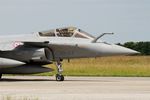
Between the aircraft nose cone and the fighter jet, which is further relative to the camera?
the fighter jet

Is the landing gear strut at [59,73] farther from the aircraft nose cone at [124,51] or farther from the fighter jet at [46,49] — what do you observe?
the aircraft nose cone at [124,51]

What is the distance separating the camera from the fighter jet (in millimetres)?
25609

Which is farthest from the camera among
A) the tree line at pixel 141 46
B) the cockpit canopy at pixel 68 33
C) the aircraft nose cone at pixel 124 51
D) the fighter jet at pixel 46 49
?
the tree line at pixel 141 46

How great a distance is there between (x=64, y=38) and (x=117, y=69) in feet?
39.1

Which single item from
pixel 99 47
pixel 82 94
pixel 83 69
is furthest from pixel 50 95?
pixel 83 69

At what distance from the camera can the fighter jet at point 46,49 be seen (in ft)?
84.0

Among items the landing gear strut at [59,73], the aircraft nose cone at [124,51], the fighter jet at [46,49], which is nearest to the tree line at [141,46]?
the fighter jet at [46,49]

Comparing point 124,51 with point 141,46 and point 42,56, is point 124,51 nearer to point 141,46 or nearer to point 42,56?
point 42,56

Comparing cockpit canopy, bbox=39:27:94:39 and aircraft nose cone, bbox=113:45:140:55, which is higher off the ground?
cockpit canopy, bbox=39:27:94:39

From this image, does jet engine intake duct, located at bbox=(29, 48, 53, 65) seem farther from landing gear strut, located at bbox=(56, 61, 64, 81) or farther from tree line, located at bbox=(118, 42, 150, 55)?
tree line, located at bbox=(118, 42, 150, 55)

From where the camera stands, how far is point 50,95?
17031 mm

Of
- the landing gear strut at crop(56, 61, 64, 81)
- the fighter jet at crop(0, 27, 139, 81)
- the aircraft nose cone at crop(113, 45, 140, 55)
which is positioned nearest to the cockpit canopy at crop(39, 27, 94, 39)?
the fighter jet at crop(0, 27, 139, 81)

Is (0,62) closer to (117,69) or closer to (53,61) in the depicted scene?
(53,61)

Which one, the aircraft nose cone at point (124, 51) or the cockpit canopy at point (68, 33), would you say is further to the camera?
the cockpit canopy at point (68, 33)
